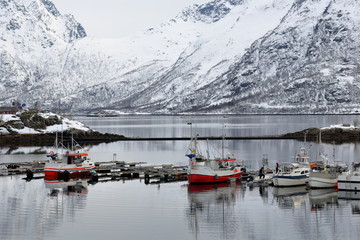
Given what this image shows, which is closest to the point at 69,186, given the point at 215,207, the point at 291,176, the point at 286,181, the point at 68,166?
the point at 68,166

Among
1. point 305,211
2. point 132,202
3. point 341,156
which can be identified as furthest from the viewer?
point 341,156

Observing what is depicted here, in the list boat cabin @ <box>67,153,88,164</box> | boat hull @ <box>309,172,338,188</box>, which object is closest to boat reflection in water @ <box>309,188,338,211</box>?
boat hull @ <box>309,172,338,188</box>

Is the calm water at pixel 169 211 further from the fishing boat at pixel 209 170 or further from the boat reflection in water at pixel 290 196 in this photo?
the fishing boat at pixel 209 170

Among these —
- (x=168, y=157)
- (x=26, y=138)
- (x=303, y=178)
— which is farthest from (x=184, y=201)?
(x=26, y=138)

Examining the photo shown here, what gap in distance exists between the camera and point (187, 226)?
65.8 metres

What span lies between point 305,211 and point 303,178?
19.1 metres

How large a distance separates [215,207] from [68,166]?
110 ft

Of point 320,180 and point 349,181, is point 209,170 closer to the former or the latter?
point 320,180

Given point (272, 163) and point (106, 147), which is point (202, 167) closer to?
point (272, 163)

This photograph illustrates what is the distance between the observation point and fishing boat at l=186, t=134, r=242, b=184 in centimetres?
9394

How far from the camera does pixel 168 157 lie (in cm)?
14825

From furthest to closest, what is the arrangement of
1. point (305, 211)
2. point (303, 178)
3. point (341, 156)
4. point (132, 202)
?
point (341, 156), point (303, 178), point (132, 202), point (305, 211)

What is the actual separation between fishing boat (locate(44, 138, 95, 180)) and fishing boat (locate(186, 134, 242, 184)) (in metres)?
18.7

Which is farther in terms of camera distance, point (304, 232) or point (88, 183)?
point (88, 183)
